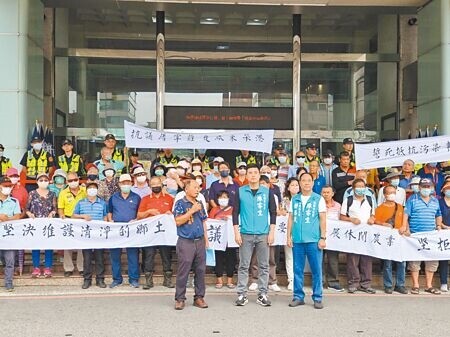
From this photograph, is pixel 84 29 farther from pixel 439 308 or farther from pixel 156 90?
pixel 439 308

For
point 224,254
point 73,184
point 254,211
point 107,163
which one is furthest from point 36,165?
point 254,211

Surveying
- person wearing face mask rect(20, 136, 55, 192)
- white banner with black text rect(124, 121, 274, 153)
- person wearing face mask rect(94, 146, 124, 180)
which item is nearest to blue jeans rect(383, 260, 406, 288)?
white banner with black text rect(124, 121, 274, 153)

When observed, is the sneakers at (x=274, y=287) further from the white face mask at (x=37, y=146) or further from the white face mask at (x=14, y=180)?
the white face mask at (x=37, y=146)

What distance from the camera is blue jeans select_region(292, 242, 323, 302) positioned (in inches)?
314

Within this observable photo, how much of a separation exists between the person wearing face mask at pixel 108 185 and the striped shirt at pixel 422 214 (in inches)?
193

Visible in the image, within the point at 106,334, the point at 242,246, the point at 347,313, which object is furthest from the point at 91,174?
the point at 347,313

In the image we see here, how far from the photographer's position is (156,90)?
676 inches

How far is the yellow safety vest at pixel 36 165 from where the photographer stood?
1138cm

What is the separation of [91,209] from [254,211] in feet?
9.54

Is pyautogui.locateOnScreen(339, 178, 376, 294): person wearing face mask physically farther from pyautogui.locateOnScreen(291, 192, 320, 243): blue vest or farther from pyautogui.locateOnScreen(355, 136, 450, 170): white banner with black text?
pyautogui.locateOnScreen(291, 192, 320, 243): blue vest

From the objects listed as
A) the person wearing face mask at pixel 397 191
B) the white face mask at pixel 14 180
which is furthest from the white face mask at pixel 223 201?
the white face mask at pixel 14 180

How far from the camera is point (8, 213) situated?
9.28m

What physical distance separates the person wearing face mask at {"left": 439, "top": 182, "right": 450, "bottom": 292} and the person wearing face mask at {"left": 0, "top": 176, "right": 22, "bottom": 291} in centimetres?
681

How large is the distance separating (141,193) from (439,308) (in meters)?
5.01
